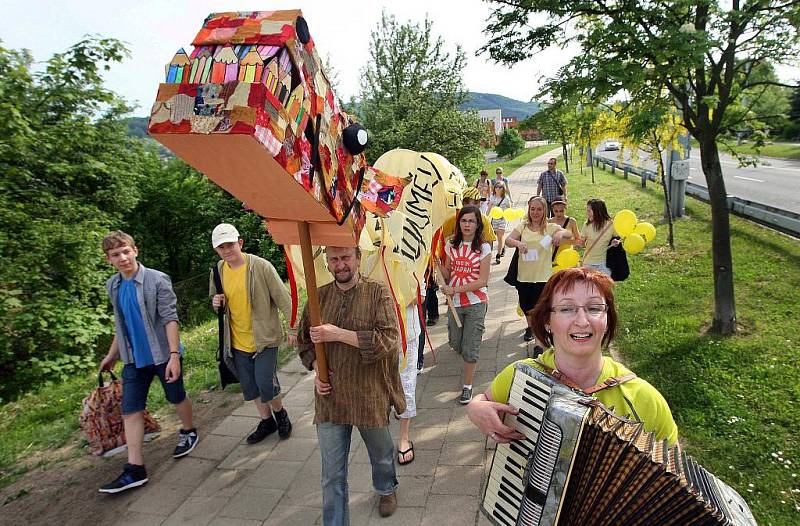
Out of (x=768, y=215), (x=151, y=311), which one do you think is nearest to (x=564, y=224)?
(x=151, y=311)

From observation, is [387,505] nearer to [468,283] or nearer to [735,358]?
[468,283]

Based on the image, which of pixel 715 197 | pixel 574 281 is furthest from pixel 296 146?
pixel 715 197

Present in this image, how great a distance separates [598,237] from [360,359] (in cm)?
356

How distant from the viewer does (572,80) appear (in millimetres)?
4461

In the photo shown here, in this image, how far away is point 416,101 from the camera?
15.1 m

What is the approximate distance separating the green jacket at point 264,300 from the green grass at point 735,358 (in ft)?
11.3

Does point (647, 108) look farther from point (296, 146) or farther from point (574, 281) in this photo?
point (296, 146)

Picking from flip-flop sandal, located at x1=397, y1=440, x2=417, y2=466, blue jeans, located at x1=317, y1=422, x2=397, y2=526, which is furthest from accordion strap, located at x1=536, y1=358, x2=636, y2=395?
flip-flop sandal, located at x1=397, y1=440, x2=417, y2=466

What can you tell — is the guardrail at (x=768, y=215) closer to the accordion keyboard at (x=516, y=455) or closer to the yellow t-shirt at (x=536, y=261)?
the yellow t-shirt at (x=536, y=261)

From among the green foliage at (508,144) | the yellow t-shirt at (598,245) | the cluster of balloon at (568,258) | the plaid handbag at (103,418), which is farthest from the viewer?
the green foliage at (508,144)

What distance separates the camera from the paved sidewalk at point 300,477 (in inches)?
135

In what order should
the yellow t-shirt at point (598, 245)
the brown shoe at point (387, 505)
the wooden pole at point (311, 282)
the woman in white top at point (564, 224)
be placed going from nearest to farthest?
the wooden pole at point (311, 282), the brown shoe at point (387, 505), the yellow t-shirt at point (598, 245), the woman in white top at point (564, 224)

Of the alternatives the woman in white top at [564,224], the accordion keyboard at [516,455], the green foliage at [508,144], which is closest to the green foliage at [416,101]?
the woman in white top at [564,224]

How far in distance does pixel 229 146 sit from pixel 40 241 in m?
6.61
